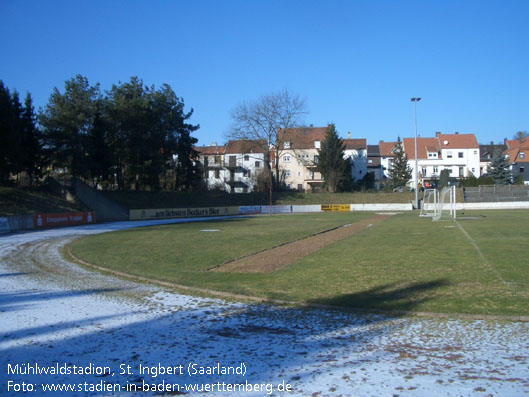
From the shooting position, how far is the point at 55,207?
4488 centimetres

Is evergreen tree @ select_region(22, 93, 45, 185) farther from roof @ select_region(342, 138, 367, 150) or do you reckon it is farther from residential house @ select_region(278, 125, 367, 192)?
roof @ select_region(342, 138, 367, 150)

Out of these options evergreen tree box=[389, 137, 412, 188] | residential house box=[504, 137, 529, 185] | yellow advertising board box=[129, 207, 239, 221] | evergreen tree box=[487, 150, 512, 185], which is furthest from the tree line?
residential house box=[504, 137, 529, 185]

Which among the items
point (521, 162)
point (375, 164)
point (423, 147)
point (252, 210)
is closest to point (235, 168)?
point (252, 210)

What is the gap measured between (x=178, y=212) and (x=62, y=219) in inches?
745

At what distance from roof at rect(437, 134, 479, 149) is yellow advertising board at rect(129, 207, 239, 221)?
50082 mm

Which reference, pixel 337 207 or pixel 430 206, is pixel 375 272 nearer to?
pixel 430 206

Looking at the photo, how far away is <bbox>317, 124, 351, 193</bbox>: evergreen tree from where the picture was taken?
7688cm

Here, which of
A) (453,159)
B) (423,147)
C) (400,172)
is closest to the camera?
(400,172)

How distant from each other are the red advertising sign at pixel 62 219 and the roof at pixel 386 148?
7024 cm

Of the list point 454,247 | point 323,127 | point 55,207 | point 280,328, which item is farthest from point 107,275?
point 323,127

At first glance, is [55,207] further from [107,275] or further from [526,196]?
[526,196]

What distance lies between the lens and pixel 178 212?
5712 cm

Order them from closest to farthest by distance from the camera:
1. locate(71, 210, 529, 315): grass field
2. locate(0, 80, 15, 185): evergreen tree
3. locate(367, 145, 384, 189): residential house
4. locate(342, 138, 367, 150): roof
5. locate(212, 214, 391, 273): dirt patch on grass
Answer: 1. locate(71, 210, 529, 315): grass field
2. locate(212, 214, 391, 273): dirt patch on grass
3. locate(0, 80, 15, 185): evergreen tree
4. locate(342, 138, 367, 150): roof
5. locate(367, 145, 384, 189): residential house

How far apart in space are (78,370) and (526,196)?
233 feet
